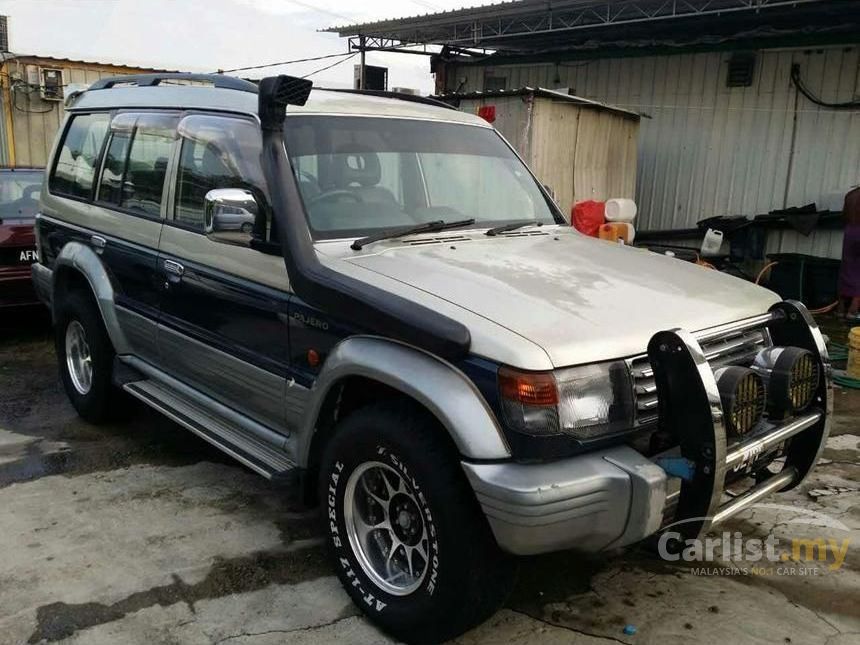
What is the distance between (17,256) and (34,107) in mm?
9800

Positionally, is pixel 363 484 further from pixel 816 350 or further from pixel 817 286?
pixel 817 286

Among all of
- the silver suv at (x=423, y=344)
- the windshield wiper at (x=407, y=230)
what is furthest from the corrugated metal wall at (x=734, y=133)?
the windshield wiper at (x=407, y=230)

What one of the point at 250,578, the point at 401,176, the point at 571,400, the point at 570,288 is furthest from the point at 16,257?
the point at 571,400

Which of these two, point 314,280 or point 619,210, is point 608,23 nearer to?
point 619,210

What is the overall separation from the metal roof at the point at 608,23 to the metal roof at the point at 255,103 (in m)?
5.85

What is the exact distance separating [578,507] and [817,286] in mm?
8404

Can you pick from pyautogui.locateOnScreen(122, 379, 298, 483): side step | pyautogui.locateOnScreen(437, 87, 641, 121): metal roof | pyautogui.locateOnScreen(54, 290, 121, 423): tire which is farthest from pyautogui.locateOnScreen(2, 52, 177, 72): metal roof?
pyautogui.locateOnScreen(122, 379, 298, 483): side step

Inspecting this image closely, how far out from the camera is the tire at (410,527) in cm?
252

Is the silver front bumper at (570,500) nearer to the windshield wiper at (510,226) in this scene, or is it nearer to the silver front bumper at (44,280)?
the windshield wiper at (510,226)

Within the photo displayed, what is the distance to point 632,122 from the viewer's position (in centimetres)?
1020

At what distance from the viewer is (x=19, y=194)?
7.36 meters

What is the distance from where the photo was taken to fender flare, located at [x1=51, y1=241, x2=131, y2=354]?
4.51 meters

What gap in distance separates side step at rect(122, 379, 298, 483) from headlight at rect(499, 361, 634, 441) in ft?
3.99

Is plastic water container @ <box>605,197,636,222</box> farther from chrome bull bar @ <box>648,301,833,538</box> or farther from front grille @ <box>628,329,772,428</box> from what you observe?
chrome bull bar @ <box>648,301,833,538</box>
